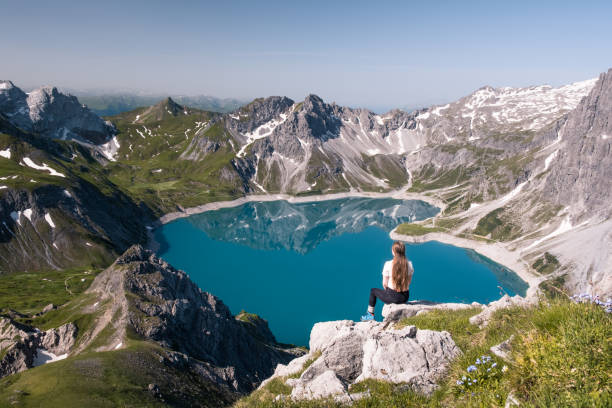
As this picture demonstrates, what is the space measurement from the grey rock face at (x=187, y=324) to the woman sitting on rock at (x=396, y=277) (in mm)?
36581

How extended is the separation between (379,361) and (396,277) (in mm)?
4528

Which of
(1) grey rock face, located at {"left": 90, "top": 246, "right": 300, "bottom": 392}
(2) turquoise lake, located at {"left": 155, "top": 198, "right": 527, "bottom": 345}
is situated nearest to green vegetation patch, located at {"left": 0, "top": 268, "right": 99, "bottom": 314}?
(1) grey rock face, located at {"left": 90, "top": 246, "right": 300, "bottom": 392}

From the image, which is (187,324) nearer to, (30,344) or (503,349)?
(30,344)

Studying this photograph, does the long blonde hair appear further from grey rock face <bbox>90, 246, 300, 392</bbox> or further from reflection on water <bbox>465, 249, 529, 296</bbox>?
reflection on water <bbox>465, 249, 529, 296</bbox>

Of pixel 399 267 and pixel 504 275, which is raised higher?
pixel 399 267

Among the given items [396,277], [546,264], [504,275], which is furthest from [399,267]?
[546,264]

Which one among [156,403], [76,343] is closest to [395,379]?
[156,403]

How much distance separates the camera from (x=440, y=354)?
11.5 m

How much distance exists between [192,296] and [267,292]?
60.7 m

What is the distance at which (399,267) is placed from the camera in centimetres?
1517

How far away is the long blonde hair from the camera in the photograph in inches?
587

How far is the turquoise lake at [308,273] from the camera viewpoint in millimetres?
115000

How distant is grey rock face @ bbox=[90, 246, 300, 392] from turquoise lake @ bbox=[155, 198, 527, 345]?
34832 millimetres

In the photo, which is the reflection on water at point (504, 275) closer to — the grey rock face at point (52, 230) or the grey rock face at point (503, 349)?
the grey rock face at point (503, 349)
